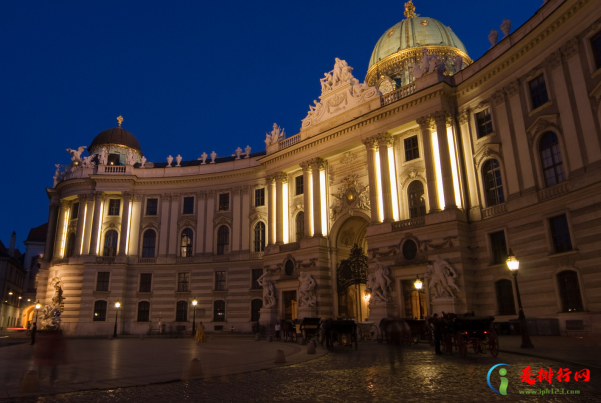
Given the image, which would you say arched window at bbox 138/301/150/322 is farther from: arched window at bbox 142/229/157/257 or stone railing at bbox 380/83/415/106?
stone railing at bbox 380/83/415/106

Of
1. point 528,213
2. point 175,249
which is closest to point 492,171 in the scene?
point 528,213

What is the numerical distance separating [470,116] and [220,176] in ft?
89.8

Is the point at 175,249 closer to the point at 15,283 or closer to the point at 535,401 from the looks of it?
the point at 535,401

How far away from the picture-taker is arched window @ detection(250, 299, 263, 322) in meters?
44.2

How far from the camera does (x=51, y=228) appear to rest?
53000 millimetres

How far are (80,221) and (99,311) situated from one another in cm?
1020

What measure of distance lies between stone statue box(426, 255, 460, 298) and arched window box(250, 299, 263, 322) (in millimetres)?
20600

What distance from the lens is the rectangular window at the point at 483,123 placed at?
30.5m

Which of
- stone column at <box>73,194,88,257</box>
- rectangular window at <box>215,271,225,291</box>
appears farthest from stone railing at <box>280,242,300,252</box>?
stone column at <box>73,194,88,257</box>

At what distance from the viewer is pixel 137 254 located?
4869 centimetres

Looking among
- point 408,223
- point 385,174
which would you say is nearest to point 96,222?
point 385,174

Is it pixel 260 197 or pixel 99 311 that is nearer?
pixel 99 311

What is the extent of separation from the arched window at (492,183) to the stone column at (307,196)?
585 inches

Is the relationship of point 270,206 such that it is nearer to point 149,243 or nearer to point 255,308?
point 255,308
